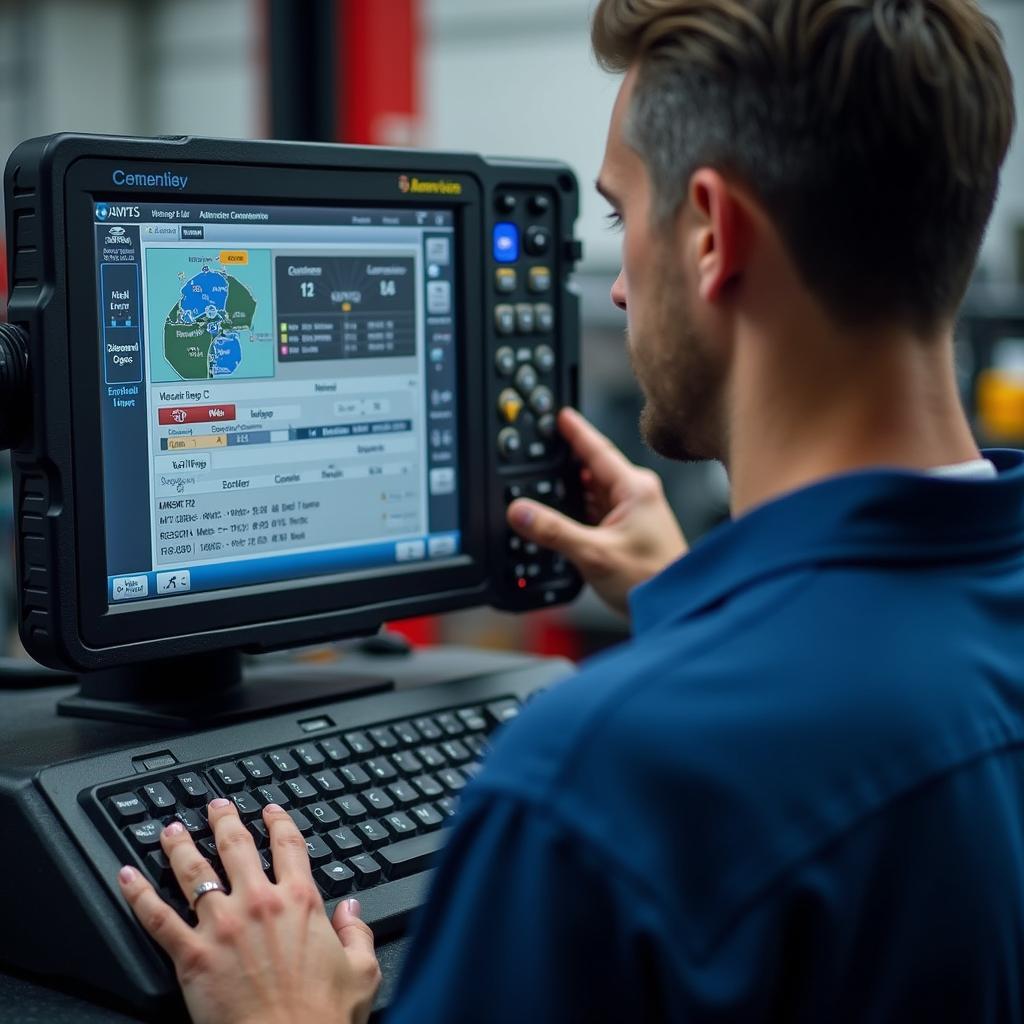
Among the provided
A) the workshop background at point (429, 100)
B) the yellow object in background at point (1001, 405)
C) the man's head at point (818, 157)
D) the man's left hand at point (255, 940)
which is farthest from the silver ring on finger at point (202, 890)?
the yellow object in background at point (1001, 405)

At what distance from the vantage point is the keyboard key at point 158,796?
30.9 inches

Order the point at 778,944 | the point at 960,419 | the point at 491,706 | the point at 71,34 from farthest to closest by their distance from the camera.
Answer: the point at 71,34 → the point at 491,706 → the point at 960,419 → the point at 778,944

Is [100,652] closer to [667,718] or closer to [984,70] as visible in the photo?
[667,718]

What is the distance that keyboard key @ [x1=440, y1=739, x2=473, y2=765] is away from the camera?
95 cm

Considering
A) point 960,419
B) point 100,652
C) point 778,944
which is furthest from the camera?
point 100,652

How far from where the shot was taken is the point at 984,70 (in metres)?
0.66

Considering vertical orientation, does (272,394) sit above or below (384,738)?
above

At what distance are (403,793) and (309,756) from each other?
0.06m

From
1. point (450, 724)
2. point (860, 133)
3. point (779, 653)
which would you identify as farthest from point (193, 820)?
point (860, 133)

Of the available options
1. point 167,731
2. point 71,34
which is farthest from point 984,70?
point 71,34

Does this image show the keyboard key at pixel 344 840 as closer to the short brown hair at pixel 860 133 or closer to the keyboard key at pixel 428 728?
the keyboard key at pixel 428 728

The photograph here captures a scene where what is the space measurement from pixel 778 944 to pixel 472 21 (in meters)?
6.91

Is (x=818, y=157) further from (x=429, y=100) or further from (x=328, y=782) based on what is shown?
(x=429, y=100)

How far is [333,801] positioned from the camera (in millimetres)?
854
